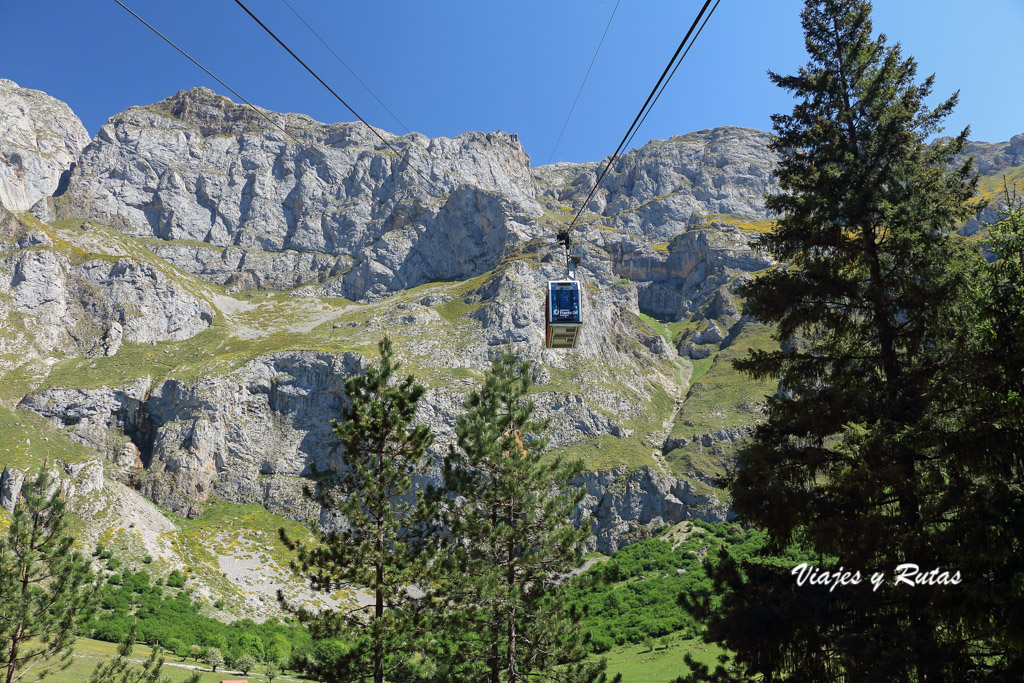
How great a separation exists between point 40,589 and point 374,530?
34.7ft

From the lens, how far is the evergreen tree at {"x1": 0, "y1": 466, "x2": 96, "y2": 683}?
1656cm

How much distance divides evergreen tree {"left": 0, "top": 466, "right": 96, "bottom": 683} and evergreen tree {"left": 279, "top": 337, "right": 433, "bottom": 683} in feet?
23.0

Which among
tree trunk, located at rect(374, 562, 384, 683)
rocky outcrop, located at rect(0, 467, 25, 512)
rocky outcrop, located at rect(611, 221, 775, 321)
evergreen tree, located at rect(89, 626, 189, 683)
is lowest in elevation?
evergreen tree, located at rect(89, 626, 189, 683)

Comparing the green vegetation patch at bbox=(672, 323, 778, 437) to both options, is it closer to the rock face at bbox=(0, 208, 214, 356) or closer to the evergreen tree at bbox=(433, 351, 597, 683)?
the evergreen tree at bbox=(433, 351, 597, 683)

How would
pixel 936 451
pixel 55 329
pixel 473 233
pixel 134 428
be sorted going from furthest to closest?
1. pixel 473 233
2. pixel 55 329
3. pixel 134 428
4. pixel 936 451

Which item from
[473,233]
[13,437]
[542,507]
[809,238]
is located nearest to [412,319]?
[473,233]

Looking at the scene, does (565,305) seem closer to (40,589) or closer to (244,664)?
(40,589)

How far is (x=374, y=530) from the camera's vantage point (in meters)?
18.1

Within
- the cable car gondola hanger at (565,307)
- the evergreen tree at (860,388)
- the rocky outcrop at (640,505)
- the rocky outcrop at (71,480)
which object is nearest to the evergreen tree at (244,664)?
the rocky outcrop at (71,480)

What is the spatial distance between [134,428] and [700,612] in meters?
120

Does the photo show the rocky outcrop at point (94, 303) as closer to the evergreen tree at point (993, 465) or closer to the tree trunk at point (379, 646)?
the tree trunk at point (379, 646)

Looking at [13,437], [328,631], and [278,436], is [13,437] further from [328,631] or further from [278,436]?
[328,631]

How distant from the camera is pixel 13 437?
8581cm

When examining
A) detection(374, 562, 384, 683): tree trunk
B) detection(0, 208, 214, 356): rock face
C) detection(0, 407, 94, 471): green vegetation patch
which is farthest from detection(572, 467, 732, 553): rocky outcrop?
detection(0, 208, 214, 356): rock face
